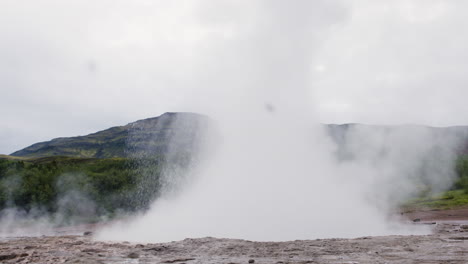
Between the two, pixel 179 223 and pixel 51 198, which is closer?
pixel 179 223

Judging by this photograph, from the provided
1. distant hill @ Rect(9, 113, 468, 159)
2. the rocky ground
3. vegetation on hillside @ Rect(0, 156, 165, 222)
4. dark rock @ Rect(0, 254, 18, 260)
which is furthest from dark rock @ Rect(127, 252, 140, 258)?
distant hill @ Rect(9, 113, 468, 159)

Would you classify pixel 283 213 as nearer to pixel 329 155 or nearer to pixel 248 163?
pixel 248 163

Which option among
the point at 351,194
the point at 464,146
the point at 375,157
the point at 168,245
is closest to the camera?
the point at 168,245

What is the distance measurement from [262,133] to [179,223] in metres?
8.20

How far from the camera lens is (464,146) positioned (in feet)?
201

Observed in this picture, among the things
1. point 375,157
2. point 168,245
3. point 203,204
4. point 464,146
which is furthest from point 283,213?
point 464,146

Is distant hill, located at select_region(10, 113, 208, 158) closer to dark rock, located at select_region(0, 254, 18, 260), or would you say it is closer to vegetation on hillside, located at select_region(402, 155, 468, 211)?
vegetation on hillside, located at select_region(402, 155, 468, 211)

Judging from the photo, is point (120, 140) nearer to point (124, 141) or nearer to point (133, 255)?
point (124, 141)

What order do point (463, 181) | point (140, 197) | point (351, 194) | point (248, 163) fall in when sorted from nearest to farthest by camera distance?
point (351, 194) → point (248, 163) → point (140, 197) → point (463, 181)

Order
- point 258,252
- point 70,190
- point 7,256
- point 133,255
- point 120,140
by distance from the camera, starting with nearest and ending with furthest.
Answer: point 258,252
point 133,255
point 7,256
point 70,190
point 120,140

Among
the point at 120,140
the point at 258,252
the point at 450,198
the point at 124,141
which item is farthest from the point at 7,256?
the point at 120,140

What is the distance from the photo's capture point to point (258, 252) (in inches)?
377

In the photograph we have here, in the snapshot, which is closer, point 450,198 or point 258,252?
point 258,252

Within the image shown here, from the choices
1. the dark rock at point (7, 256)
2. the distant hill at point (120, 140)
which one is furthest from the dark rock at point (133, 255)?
the distant hill at point (120, 140)
